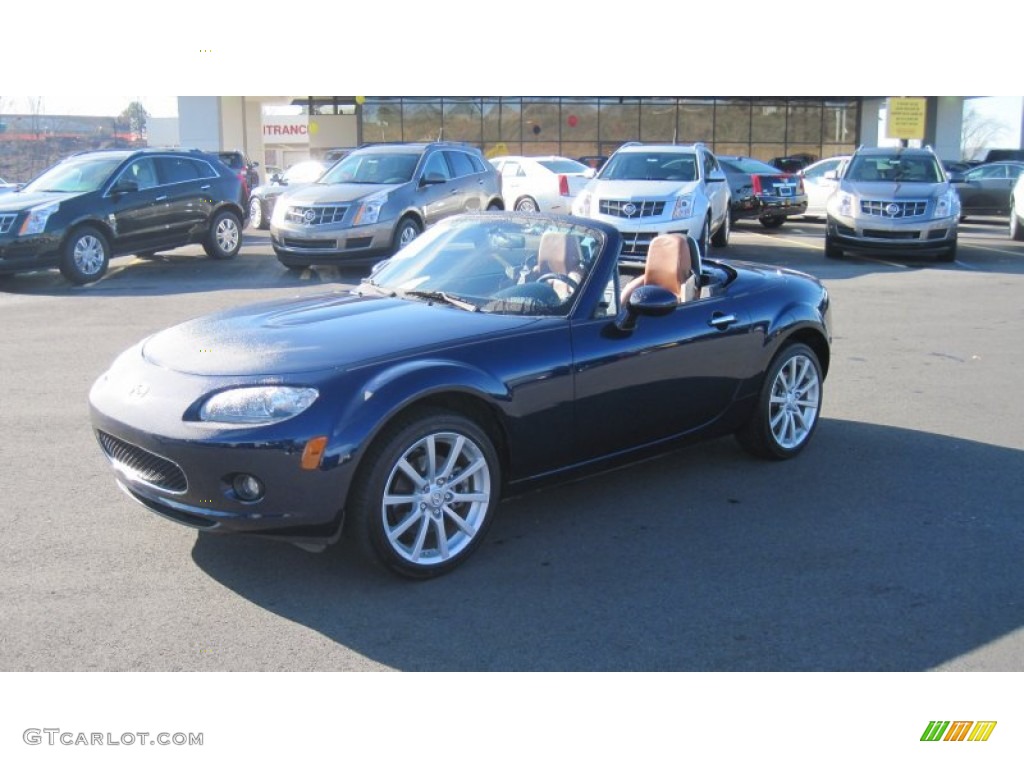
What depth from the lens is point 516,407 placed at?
461 centimetres

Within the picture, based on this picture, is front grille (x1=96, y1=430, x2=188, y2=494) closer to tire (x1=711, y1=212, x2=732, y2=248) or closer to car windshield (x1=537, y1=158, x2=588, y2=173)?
tire (x1=711, y1=212, x2=732, y2=248)

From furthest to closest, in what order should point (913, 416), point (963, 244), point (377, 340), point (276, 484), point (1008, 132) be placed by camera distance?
1. point (1008, 132)
2. point (963, 244)
3. point (913, 416)
4. point (377, 340)
5. point (276, 484)

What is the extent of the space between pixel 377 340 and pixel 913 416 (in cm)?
442

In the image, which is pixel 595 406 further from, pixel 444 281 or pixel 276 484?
pixel 276 484

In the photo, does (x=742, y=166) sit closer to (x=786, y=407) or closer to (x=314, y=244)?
(x=314, y=244)

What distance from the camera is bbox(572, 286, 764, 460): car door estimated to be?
196 inches

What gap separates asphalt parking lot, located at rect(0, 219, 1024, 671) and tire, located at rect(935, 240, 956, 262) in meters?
10.1

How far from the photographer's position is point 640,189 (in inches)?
607

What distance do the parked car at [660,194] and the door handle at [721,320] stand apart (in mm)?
8506

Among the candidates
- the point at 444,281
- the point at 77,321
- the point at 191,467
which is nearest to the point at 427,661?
the point at 191,467

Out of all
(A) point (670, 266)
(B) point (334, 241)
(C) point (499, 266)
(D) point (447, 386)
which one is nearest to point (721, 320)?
(A) point (670, 266)

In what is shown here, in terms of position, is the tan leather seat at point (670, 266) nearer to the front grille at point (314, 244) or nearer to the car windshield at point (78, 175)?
the front grille at point (314, 244)

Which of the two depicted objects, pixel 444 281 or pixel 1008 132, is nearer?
pixel 444 281

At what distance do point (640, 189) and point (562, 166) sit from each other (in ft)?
27.4
